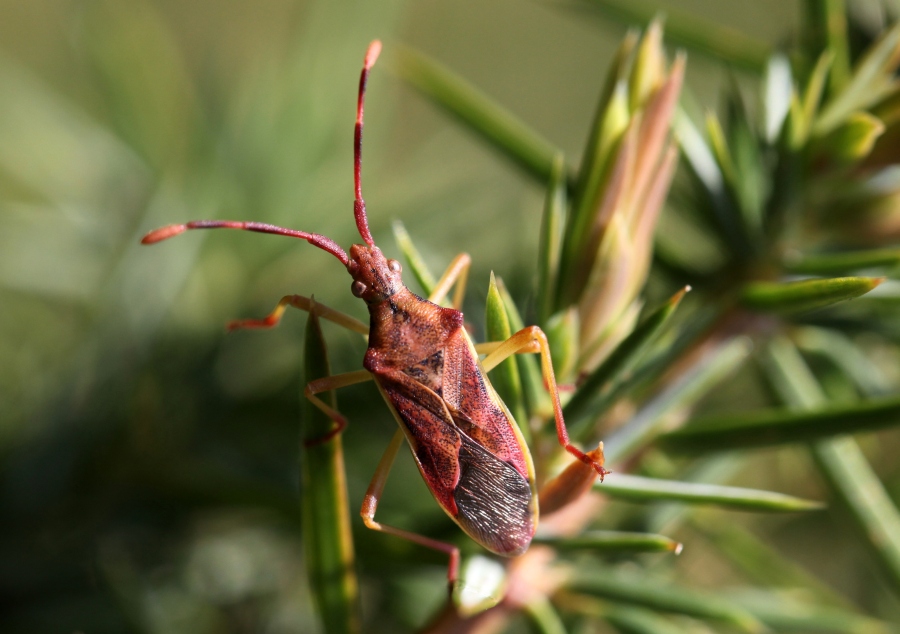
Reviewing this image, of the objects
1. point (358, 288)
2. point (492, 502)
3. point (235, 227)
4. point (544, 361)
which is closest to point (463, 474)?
point (492, 502)

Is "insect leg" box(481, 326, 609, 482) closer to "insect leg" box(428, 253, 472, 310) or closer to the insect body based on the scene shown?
the insect body

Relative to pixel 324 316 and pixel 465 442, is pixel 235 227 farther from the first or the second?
pixel 465 442

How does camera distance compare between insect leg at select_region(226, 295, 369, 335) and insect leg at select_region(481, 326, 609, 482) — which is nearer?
insect leg at select_region(481, 326, 609, 482)

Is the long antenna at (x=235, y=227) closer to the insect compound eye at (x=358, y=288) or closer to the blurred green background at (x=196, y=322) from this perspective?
the insect compound eye at (x=358, y=288)

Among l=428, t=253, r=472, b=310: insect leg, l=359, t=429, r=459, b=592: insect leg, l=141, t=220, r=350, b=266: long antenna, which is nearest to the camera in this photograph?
l=359, t=429, r=459, b=592: insect leg

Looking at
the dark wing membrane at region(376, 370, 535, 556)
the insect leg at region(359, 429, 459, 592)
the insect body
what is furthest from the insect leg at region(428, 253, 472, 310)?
the insect leg at region(359, 429, 459, 592)
